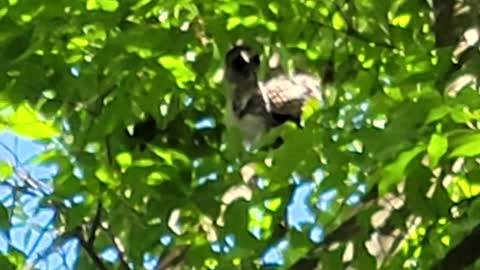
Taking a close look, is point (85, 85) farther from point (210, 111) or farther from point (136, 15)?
point (210, 111)

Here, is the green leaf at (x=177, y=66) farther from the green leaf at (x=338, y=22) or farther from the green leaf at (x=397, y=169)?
the green leaf at (x=397, y=169)

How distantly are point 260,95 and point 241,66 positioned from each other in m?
0.10

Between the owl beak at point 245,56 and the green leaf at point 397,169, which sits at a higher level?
the green leaf at point 397,169

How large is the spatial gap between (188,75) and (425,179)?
2.14 ft

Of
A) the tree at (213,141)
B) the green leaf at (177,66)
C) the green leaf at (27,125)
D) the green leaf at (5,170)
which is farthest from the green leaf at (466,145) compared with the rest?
the green leaf at (5,170)

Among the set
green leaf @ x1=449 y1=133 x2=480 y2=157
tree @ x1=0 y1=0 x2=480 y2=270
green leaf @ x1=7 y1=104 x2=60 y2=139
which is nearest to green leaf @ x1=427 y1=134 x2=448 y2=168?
green leaf @ x1=449 y1=133 x2=480 y2=157

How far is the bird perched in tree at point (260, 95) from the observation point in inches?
144

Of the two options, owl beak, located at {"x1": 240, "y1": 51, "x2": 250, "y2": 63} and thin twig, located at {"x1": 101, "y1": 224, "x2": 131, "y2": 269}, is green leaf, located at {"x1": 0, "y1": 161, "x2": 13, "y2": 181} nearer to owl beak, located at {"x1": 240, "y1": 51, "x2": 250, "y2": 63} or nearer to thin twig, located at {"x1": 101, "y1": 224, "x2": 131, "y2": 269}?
thin twig, located at {"x1": 101, "y1": 224, "x2": 131, "y2": 269}

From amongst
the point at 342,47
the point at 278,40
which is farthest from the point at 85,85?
the point at 342,47

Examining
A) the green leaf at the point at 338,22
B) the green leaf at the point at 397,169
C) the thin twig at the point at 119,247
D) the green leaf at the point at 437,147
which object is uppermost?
the green leaf at the point at 437,147

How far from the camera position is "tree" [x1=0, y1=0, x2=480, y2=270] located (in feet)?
9.62

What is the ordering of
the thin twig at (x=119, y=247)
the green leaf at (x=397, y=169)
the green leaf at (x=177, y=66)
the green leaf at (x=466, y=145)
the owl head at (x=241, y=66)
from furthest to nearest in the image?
the owl head at (x=241, y=66), the thin twig at (x=119, y=247), the green leaf at (x=177, y=66), the green leaf at (x=397, y=169), the green leaf at (x=466, y=145)

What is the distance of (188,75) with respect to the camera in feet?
10.2

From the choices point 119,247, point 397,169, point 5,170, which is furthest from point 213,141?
point 397,169
